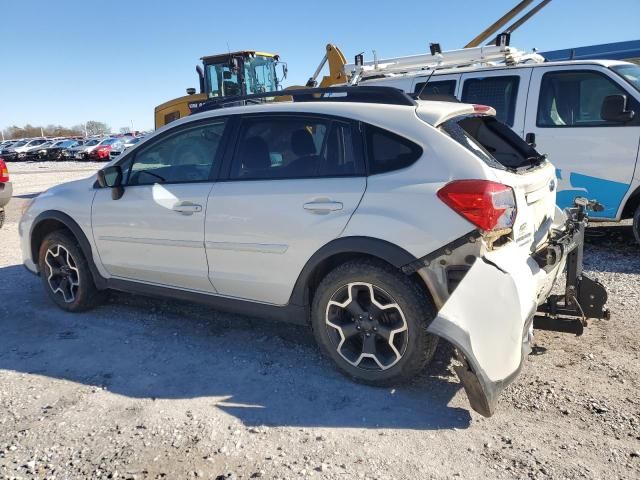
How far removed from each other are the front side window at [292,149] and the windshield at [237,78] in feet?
36.0

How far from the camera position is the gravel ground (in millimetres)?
2623

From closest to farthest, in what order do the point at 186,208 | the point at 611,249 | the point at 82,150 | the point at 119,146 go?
the point at 186,208 → the point at 611,249 → the point at 82,150 → the point at 119,146

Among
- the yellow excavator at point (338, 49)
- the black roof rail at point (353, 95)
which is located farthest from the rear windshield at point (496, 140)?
the yellow excavator at point (338, 49)

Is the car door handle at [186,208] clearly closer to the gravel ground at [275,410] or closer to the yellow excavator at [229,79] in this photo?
the gravel ground at [275,410]

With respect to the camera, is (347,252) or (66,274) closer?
(347,252)

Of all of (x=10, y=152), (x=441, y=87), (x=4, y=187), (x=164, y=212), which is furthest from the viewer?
(x=10, y=152)

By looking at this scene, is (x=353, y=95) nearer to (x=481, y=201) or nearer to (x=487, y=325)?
(x=481, y=201)

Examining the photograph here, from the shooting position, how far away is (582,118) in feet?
20.5

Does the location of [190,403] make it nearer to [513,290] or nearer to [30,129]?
[513,290]

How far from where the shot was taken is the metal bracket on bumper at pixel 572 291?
345 centimetres

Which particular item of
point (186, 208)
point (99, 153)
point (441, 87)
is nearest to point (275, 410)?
point (186, 208)

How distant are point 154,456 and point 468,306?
1.77 meters

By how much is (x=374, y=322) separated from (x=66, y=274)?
9.85 feet

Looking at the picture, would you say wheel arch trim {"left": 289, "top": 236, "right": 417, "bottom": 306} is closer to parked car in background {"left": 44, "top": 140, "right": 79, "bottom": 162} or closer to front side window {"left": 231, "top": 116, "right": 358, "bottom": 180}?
front side window {"left": 231, "top": 116, "right": 358, "bottom": 180}
